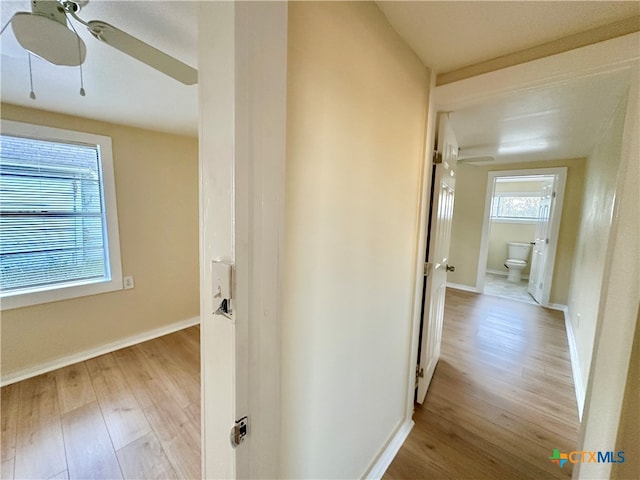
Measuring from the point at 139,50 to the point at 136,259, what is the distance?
7.15 ft

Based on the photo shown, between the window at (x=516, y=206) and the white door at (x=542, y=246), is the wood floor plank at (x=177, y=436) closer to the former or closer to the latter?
the white door at (x=542, y=246)

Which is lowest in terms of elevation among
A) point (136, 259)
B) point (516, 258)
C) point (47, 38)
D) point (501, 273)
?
point (501, 273)

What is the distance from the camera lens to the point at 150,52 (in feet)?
3.52

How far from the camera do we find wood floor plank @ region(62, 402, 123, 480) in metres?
1.37

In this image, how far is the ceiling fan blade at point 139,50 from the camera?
37.8 inches

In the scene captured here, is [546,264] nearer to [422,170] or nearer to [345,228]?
[422,170]

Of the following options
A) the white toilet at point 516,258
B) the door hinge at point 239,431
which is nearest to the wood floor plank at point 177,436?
the door hinge at point 239,431

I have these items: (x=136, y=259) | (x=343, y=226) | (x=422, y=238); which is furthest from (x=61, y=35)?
(x=136, y=259)

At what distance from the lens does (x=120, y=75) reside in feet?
5.05

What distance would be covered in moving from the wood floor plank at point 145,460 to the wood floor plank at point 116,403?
0.06 m

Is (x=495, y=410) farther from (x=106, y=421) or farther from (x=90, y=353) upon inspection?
(x=90, y=353)

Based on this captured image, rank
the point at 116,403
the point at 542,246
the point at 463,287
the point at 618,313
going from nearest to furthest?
the point at 618,313 < the point at 116,403 < the point at 542,246 < the point at 463,287

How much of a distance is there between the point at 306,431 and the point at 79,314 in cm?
258

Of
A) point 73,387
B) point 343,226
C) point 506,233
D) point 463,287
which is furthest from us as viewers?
point 506,233
